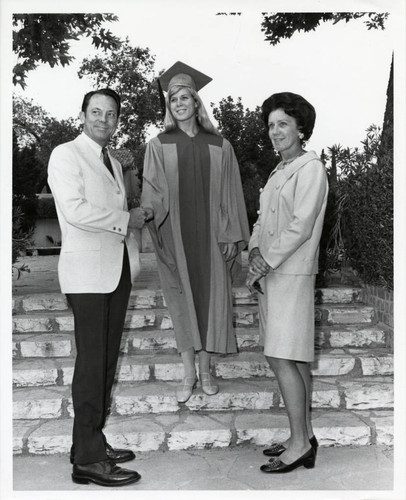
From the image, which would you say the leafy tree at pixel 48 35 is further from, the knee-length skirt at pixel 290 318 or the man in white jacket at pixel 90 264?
the knee-length skirt at pixel 290 318

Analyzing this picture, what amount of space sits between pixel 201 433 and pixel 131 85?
28.5 ft

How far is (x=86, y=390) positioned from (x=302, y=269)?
49.1 inches

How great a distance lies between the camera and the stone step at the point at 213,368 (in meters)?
4.67

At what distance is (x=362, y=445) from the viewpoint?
3.94 metres

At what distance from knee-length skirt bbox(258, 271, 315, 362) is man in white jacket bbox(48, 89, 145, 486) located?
31.9 inches

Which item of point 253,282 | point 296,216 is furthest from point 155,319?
point 296,216

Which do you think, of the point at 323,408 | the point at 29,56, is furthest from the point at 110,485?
the point at 29,56

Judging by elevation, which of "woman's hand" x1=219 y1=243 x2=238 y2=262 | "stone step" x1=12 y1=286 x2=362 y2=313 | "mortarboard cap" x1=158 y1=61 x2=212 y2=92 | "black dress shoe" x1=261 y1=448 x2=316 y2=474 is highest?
"mortarboard cap" x1=158 y1=61 x2=212 y2=92

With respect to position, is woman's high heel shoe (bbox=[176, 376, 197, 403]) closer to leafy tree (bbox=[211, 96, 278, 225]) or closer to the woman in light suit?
the woman in light suit

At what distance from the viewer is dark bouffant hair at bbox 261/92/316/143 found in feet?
10.4

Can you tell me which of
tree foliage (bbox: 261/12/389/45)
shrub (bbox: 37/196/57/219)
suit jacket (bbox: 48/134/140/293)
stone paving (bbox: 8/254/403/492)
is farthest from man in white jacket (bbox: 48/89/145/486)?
shrub (bbox: 37/196/57/219)

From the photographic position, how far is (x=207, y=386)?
4.23 metres

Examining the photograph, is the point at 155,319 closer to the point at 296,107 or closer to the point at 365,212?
the point at 365,212

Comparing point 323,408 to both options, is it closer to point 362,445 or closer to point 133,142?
point 362,445
